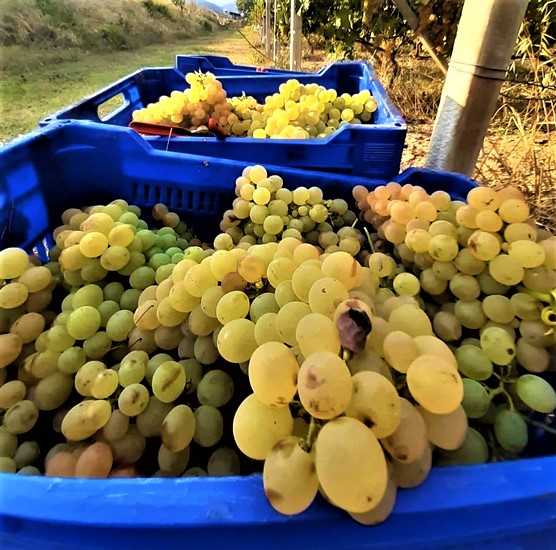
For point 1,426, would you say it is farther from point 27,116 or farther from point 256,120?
point 27,116

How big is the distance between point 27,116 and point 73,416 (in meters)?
5.17

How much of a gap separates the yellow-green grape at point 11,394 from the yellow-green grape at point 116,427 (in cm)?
16

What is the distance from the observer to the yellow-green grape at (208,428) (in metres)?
0.51

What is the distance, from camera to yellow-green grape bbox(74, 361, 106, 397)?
1.85 ft

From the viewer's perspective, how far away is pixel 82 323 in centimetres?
65

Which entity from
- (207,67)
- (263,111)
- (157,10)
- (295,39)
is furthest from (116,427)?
(157,10)

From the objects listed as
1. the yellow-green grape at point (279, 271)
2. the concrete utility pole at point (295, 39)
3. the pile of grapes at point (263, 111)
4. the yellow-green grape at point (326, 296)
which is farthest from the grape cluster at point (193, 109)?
the concrete utility pole at point (295, 39)

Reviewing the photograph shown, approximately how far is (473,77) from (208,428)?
1.04 m

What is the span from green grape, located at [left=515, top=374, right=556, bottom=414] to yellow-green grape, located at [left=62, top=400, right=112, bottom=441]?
511mm

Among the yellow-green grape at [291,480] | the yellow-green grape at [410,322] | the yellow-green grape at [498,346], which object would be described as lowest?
the yellow-green grape at [498,346]

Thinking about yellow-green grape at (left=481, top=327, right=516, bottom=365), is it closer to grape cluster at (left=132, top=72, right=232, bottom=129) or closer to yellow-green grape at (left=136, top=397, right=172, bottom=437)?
yellow-green grape at (left=136, top=397, right=172, bottom=437)

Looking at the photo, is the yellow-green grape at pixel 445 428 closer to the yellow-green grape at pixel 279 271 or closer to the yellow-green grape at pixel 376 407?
the yellow-green grape at pixel 376 407

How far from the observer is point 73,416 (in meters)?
0.52

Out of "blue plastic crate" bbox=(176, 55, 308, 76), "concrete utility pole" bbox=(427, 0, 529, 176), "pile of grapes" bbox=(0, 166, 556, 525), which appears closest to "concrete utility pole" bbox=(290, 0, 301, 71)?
"blue plastic crate" bbox=(176, 55, 308, 76)
